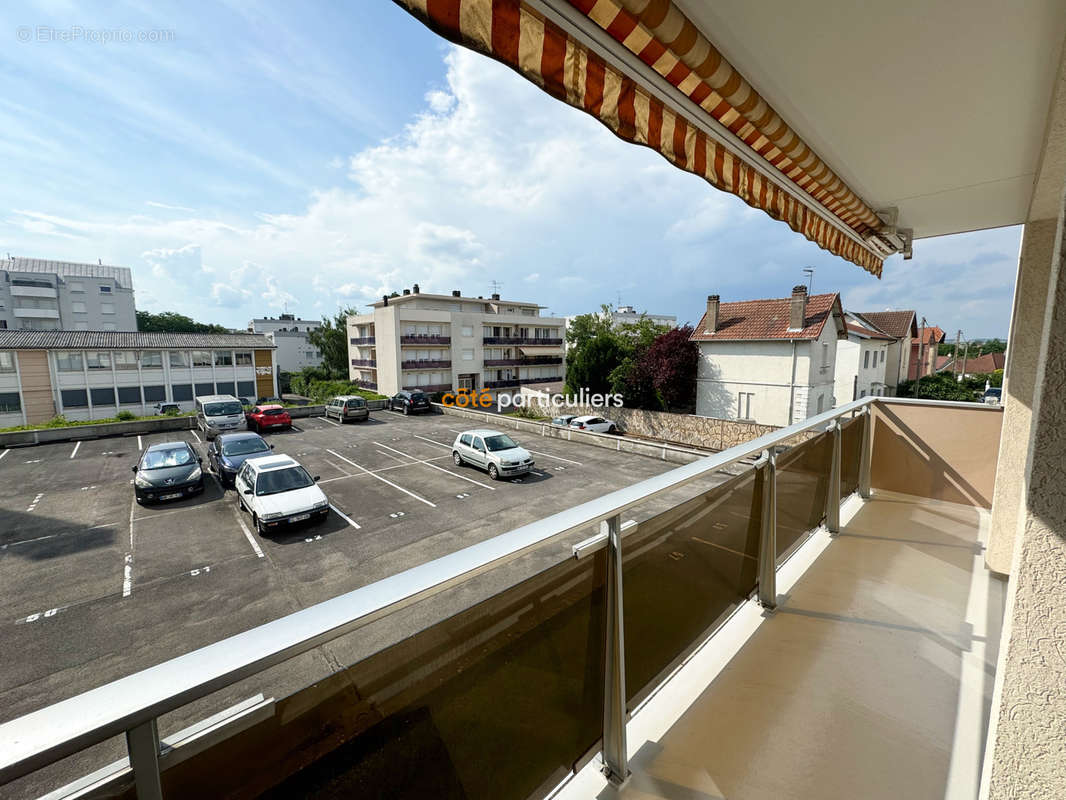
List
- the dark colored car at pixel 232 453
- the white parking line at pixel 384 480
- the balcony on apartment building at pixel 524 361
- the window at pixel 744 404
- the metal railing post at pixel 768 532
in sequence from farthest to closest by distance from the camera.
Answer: the balcony on apartment building at pixel 524 361
the window at pixel 744 404
the dark colored car at pixel 232 453
the white parking line at pixel 384 480
the metal railing post at pixel 768 532

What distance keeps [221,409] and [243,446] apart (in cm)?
731

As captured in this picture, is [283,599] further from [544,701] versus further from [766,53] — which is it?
[766,53]

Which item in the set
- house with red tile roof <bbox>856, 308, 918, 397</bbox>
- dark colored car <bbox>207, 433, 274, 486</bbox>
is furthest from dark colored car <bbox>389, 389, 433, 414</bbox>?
house with red tile roof <bbox>856, 308, 918, 397</bbox>

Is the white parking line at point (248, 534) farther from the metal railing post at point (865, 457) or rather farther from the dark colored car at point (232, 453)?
the metal railing post at point (865, 457)

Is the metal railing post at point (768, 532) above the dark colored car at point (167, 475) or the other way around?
above

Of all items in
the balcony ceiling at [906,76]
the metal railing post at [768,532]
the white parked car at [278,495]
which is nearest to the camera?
the balcony ceiling at [906,76]

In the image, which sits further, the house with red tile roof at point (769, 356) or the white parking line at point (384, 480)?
the house with red tile roof at point (769, 356)

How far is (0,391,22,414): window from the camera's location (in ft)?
81.8

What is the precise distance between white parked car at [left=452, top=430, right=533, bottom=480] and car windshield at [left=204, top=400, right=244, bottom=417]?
33.9 feet

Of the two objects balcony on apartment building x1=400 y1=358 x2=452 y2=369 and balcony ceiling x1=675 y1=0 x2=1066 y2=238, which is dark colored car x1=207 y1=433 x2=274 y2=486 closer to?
balcony ceiling x1=675 y1=0 x2=1066 y2=238

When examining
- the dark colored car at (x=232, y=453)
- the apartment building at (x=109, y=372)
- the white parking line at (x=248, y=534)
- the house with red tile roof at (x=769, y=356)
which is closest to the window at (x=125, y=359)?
the apartment building at (x=109, y=372)

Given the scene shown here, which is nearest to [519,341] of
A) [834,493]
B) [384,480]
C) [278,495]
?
[384,480]

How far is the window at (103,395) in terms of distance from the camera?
2655 centimetres

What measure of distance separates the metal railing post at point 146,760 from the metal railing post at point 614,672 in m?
1.07
